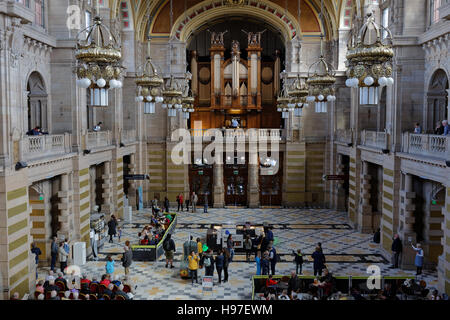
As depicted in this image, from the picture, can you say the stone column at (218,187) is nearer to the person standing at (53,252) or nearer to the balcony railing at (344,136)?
the balcony railing at (344,136)

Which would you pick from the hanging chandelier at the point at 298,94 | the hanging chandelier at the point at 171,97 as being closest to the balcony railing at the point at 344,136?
the hanging chandelier at the point at 298,94

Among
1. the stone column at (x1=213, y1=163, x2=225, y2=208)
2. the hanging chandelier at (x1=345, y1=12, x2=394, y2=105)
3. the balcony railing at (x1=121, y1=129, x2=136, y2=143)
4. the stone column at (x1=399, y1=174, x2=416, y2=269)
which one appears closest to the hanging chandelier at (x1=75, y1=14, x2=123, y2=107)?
the hanging chandelier at (x1=345, y1=12, x2=394, y2=105)

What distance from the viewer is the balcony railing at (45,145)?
12864 millimetres

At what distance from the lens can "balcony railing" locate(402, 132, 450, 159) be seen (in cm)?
1259

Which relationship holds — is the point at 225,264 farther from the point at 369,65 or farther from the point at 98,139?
the point at 98,139

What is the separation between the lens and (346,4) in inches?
983

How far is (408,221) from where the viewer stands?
15570mm

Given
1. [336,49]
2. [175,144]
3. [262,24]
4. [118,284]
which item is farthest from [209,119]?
[118,284]

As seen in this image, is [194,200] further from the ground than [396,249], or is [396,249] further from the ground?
[194,200]

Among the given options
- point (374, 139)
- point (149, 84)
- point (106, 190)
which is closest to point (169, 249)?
point (149, 84)

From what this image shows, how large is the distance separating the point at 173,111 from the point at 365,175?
9440 millimetres

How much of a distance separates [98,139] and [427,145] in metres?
13.4

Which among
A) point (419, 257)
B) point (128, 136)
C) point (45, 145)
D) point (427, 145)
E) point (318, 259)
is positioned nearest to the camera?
point (427, 145)

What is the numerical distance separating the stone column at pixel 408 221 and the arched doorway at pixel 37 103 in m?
13.4
